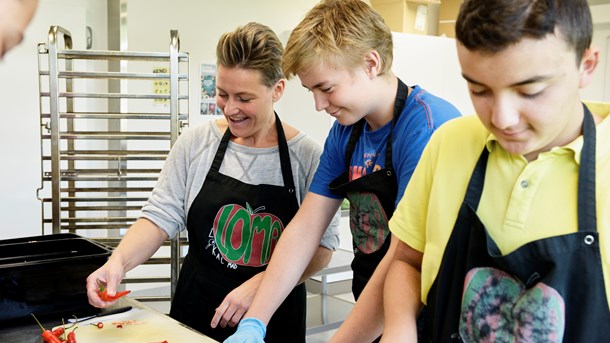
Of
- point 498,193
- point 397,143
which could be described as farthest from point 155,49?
point 498,193

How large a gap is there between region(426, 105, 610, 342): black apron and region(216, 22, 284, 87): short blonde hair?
3.14ft

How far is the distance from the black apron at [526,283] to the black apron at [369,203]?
18.1 inches

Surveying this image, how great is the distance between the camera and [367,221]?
1.63 m

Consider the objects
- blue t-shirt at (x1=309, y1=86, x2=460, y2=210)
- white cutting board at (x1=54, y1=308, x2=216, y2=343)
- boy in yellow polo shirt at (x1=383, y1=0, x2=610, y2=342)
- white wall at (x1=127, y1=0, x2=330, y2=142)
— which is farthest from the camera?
white wall at (x1=127, y1=0, x2=330, y2=142)

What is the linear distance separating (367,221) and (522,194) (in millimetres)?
658

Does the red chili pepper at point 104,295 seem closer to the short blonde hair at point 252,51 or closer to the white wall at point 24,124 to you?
the short blonde hair at point 252,51

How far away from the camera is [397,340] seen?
111 centimetres

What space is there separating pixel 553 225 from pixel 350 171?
755 millimetres

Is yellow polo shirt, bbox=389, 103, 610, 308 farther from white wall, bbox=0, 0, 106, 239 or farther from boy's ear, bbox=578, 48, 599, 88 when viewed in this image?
white wall, bbox=0, 0, 106, 239

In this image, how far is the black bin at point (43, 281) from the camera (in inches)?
62.7

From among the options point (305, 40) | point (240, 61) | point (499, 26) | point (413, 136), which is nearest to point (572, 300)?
point (499, 26)

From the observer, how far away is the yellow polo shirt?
3.17ft

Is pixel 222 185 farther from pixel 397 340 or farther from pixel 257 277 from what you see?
pixel 397 340

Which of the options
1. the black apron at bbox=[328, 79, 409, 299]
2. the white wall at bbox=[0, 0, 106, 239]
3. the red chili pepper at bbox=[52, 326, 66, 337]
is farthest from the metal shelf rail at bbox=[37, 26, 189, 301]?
the black apron at bbox=[328, 79, 409, 299]
